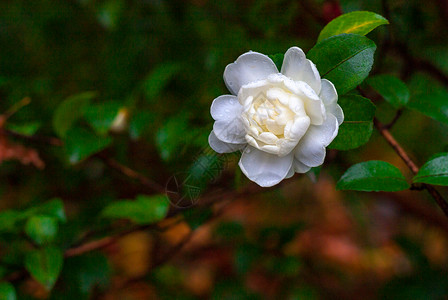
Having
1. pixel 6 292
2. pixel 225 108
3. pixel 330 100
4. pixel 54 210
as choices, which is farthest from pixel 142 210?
pixel 330 100

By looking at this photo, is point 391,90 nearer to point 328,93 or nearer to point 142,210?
point 328,93

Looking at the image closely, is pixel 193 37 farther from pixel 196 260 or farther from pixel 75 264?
pixel 196 260

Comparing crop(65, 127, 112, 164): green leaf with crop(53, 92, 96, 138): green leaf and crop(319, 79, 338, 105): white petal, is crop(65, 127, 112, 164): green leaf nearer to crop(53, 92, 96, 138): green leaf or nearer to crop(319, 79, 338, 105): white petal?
crop(53, 92, 96, 138): green leaf

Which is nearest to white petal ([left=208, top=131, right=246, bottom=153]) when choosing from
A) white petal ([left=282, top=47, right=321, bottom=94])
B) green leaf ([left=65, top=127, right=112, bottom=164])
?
white petal ([left=282, top=47, right=321, bottom=94])

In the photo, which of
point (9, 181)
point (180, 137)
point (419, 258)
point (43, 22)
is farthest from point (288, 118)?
point (9, 181)

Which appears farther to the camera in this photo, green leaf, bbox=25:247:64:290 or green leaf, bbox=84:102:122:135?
green leaf, bbox=84:102:122:135

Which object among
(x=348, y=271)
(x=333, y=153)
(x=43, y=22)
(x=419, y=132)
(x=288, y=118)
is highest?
(x=288, y=118)
